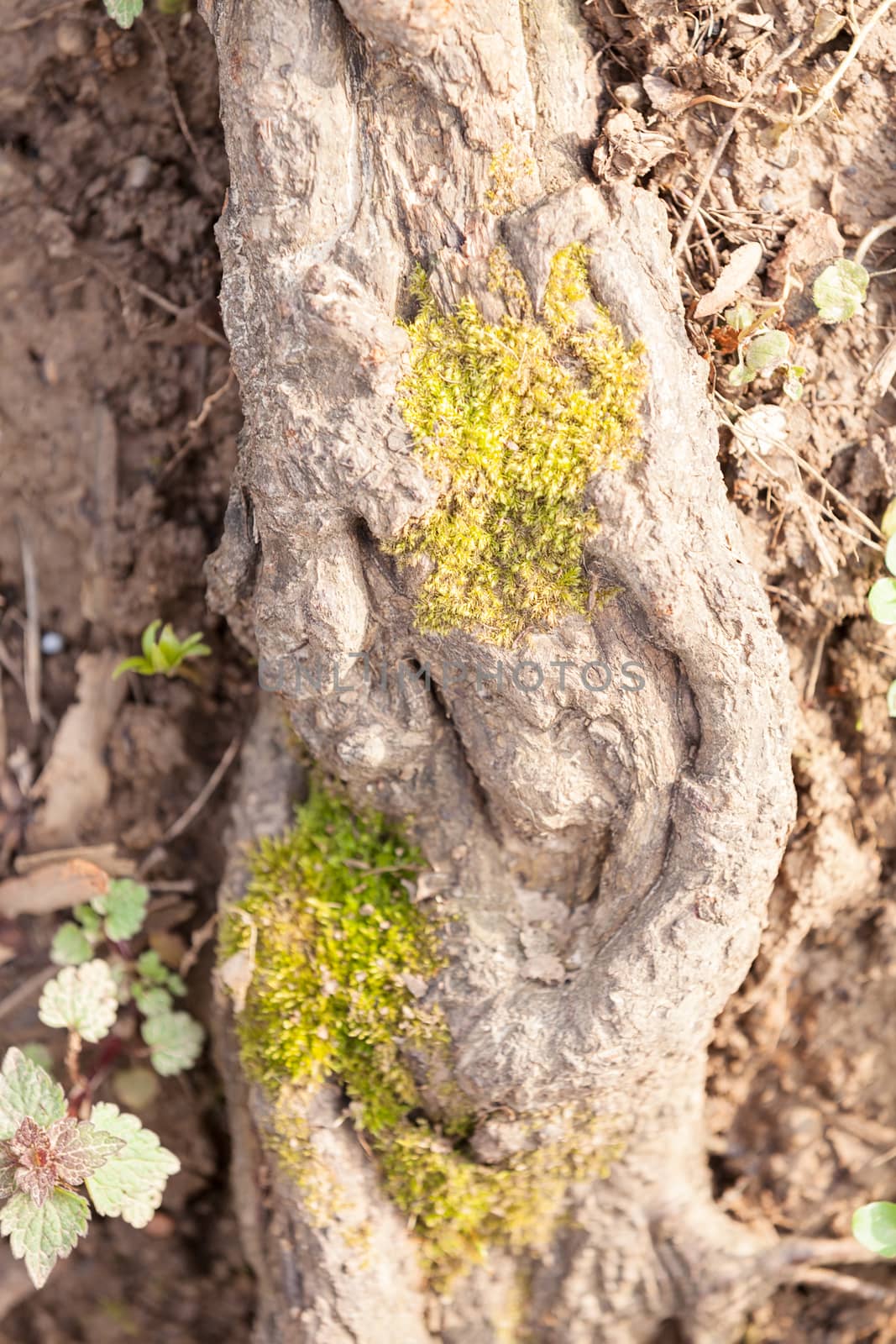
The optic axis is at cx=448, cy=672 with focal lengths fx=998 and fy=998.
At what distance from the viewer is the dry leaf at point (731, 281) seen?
7.00 ft

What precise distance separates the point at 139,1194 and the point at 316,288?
1.96 metres

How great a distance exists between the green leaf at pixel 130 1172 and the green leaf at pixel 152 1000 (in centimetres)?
59

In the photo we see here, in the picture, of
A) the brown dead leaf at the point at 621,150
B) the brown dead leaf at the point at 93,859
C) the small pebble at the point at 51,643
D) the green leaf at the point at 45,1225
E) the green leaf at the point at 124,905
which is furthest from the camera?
the small pebble at the point at 51,643

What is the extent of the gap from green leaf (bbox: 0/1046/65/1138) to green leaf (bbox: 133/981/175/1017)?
2.07ft

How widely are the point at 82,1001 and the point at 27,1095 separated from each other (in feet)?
1.44

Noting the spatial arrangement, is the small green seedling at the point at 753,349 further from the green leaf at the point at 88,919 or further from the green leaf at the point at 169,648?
the green leaf at the point at 88,919

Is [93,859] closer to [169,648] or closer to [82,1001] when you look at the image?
[82,1001]

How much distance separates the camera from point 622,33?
2.06 m

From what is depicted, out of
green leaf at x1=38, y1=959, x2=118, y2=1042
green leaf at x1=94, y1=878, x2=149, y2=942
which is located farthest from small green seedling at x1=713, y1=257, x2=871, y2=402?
green leaf at x1=38, y1=959, x2=118, y2=1042

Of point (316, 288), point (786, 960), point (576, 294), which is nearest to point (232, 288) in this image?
point (316, 288)

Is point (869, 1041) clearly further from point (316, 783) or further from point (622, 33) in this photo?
point (622, 33)

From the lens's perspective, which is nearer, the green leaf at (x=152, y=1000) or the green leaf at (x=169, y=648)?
the green leaf at (x=169, y=648)

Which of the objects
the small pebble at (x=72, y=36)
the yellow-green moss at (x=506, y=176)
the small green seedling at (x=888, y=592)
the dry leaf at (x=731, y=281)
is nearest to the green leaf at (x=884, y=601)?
the small green seedling at (x=888, y=592)

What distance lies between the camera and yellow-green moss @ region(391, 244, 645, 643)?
1.90m
